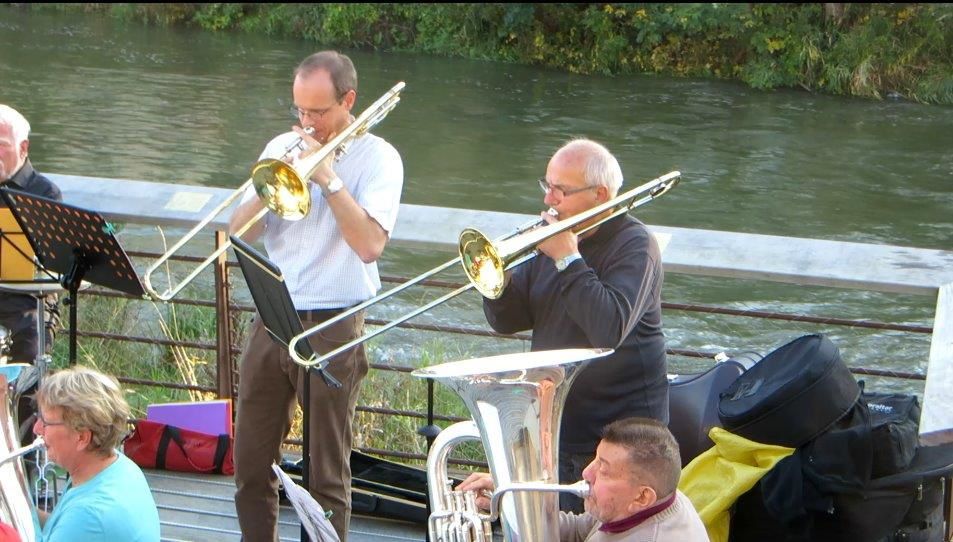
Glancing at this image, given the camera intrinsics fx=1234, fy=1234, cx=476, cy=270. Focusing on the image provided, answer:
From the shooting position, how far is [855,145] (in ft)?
51.9

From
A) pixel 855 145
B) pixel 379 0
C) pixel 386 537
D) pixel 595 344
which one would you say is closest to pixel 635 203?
pixel 595 344

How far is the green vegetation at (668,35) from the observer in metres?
18.8

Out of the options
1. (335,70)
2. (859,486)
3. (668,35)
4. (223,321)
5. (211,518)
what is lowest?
(668,35)

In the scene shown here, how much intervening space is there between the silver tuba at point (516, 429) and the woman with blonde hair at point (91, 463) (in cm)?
66

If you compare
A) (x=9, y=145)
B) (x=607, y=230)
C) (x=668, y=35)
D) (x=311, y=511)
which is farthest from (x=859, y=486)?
(x=668, y=35)

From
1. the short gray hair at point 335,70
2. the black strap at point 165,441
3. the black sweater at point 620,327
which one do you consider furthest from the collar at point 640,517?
the black strap at point 165,441

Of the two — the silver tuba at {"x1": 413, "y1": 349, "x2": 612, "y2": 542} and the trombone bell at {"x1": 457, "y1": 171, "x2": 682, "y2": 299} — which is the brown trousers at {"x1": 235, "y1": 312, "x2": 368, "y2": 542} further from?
the silver tuba at {"x1": 413, "y1": 349, "x2": 612, "y2": 542}

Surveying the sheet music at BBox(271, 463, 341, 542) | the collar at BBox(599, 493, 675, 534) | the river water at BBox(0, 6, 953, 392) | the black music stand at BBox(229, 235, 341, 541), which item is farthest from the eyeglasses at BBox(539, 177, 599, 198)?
the river water at BBox(0, 6, 953, 392)

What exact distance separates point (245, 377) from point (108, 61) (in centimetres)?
1826

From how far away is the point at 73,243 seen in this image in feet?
11.3

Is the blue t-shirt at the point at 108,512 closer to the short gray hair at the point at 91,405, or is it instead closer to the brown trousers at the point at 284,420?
the short gray hair at the point at 91,405

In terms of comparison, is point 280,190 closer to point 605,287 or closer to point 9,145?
point 605,287

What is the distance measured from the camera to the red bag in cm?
427

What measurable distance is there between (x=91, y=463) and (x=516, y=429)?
3.18 ft
